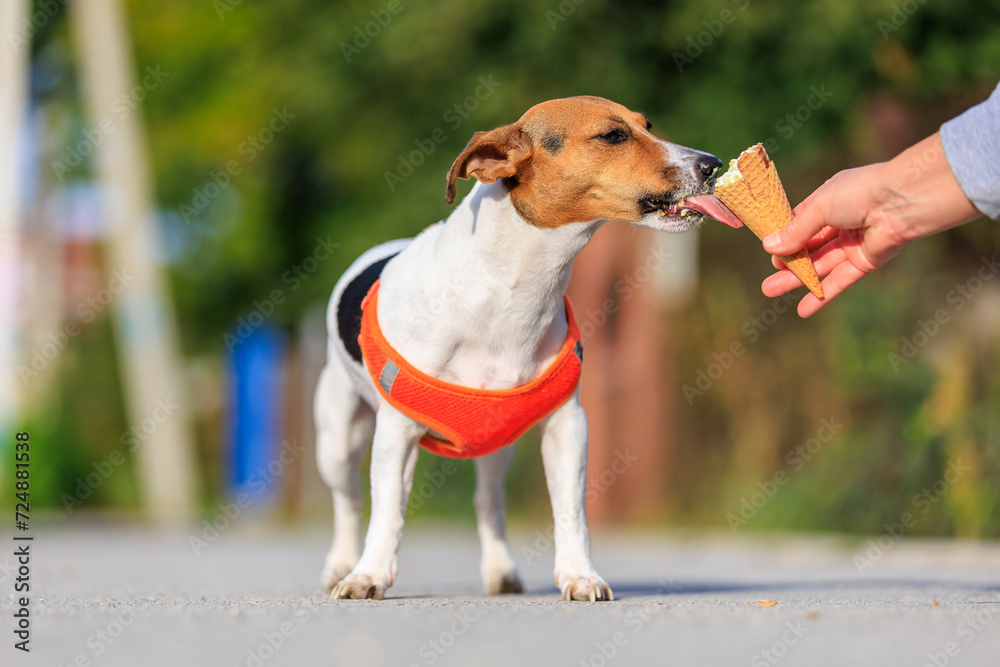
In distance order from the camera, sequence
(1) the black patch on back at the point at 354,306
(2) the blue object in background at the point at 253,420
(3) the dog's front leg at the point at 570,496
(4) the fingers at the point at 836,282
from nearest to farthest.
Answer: (4) the fingers at the point at 836,282 < (3) the dog's front leg at the point at 570,496 < (1) the black patch on back at the point at 354,306 < (2) the blue object in background at the point at 253,420

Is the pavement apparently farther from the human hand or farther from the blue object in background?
the blue object in background

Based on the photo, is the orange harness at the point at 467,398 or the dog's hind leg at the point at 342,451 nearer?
the orange harness at the point at 467,398

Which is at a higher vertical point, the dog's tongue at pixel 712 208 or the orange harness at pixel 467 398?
the dog's tongue at pixel 712 208

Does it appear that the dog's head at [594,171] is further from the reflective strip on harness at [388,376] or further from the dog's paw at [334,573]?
the dog's paw at [334,573]

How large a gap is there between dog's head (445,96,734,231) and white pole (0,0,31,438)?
33.3 ft

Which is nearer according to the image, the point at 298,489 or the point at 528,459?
the point at 528,459

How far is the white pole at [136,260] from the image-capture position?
50.0 feet

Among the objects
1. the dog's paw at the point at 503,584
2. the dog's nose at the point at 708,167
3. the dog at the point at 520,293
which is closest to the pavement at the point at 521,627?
the dog's paw at the point at 503,584

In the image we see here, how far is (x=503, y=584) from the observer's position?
4.66m

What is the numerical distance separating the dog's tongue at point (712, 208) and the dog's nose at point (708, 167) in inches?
2.5

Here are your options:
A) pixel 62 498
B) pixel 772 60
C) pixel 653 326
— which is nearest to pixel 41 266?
pixel 62 498

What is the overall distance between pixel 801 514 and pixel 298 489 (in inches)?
349

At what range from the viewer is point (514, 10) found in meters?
10.1

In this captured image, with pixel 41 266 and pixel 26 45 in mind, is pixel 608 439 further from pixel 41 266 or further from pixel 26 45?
pixel 41 266
